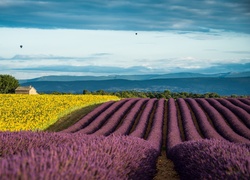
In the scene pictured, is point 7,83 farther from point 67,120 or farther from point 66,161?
point 66,161

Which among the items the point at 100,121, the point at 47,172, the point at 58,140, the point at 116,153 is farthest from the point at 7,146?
the point at 100,121

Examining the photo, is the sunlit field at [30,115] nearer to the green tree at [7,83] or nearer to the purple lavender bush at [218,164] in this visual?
the purple lavender bush at [218,164]

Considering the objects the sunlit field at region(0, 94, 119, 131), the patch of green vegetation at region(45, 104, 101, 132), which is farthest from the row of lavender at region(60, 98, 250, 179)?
the sunlit field at region(0, 94, 119, 131)

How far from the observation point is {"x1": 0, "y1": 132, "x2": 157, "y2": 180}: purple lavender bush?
4.79 meters

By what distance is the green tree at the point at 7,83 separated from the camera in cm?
8565

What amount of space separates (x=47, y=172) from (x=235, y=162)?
3637 mm

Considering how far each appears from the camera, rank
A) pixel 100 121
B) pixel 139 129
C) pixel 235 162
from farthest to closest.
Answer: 1. pixel 100 121
2. pixel 139 129
3. pixel 235 162

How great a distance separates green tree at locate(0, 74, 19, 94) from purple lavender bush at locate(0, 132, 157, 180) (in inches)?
3060

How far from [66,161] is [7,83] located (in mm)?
84612

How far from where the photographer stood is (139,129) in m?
24.3

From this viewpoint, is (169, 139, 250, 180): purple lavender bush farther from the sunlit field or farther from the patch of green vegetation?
the patch of green vegetation

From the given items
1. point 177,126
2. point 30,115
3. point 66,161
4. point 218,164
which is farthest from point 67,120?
point 66,161

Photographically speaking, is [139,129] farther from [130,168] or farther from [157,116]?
[130,168]

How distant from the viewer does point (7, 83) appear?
86.2 meters
